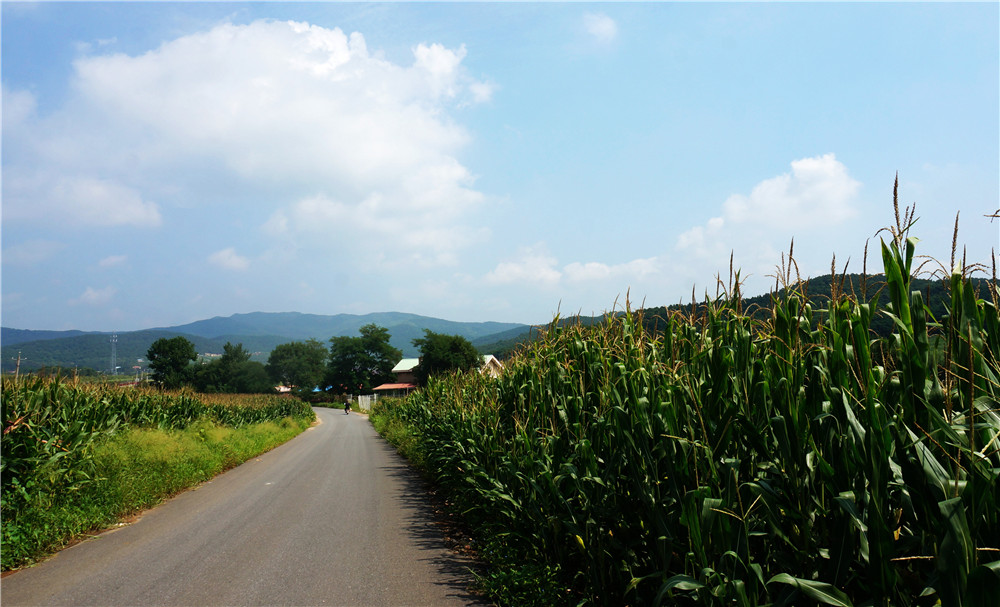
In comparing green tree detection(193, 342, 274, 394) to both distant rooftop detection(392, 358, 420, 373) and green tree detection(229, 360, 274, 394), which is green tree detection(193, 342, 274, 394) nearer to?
green tree detection(229, 360, 274, 394)

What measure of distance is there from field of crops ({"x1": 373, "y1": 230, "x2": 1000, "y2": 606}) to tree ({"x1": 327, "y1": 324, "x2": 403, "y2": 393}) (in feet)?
317

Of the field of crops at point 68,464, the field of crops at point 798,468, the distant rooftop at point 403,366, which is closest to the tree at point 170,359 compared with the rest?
the distant rooftop at point 403,366

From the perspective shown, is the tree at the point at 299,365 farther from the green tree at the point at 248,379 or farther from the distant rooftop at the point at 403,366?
the green tree at the point at 248,379

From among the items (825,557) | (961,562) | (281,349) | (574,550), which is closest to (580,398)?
(574,550)

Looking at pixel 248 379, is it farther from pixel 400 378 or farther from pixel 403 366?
pixel 403 366

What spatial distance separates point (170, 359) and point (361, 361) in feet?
108

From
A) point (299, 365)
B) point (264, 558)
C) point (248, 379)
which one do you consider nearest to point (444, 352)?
point (248, 379)

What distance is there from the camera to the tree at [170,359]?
69.6 m

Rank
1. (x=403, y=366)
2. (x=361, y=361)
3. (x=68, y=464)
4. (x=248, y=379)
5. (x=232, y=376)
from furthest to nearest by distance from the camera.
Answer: (x=403, y=366), (x=361, y=361), (x=232, y=376), (x=248, y=379), (x=68, y=464)

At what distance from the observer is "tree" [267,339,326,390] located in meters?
107

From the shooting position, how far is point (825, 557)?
2252 mm

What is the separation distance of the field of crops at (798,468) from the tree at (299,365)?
356 feet

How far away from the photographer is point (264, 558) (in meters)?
5.96

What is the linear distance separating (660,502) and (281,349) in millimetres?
123833
